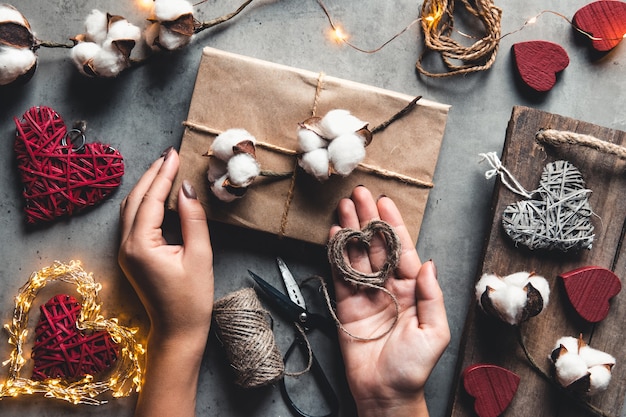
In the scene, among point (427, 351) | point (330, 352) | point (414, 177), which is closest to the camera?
point (427, 351)

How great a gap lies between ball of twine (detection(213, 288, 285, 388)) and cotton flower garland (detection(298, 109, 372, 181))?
43 centimetres

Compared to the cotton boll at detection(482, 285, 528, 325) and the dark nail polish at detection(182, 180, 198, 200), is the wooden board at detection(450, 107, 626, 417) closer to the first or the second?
the cotton boll at detection(482, 285, 528, 325)

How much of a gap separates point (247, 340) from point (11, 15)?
1.13 m

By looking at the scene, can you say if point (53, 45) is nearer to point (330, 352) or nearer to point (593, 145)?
point (330, 352)

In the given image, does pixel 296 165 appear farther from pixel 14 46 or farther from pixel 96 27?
pixel 14 46

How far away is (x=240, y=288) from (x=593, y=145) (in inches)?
43.8

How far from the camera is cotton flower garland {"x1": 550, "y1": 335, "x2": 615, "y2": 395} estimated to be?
5.18ft

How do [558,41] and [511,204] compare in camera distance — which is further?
[558,41]

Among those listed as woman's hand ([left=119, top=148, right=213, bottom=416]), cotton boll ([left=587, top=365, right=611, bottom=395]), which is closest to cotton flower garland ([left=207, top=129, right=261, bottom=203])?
woman's hand ([left=119, top=148, right=213, bottom=416])

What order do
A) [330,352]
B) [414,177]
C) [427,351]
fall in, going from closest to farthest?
[427,351] < [414,177] < [330,352]

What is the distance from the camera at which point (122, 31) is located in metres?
1.64

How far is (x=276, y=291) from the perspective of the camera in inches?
67.4

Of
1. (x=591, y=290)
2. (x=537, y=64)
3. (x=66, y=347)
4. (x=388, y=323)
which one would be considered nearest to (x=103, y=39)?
(x=66, y=347)

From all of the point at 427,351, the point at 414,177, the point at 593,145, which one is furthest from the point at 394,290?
the point at 593,145
